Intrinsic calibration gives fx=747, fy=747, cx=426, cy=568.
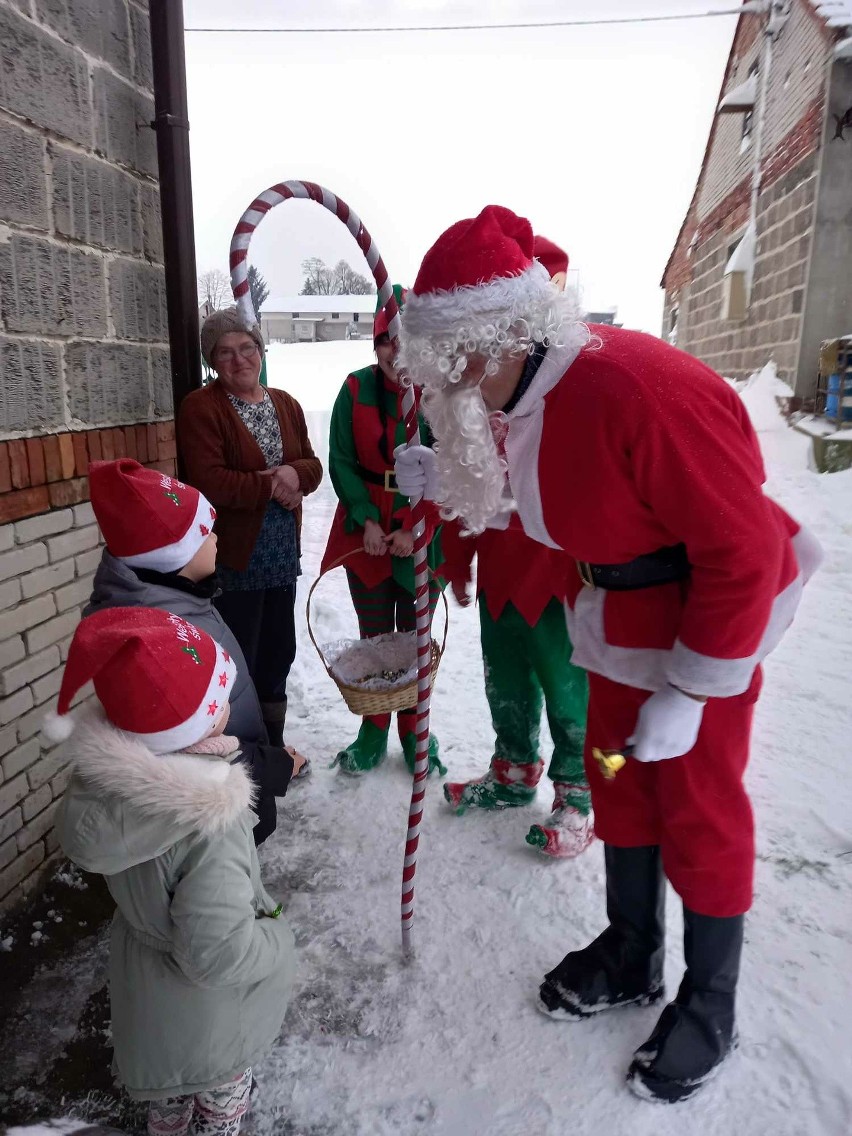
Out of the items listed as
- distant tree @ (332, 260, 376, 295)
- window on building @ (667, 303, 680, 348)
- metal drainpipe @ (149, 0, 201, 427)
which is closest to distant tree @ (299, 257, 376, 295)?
distant tree @ (332, 260, 376, 295)

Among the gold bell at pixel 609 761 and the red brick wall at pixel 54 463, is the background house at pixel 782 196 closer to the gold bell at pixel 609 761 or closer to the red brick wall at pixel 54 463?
the red brick wall at pixel 54 463

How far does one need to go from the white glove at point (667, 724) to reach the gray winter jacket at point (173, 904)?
855mm

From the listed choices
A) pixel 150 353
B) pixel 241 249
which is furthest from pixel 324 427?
pixel 241 249

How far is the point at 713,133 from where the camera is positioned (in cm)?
1225

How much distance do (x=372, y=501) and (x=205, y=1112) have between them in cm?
206

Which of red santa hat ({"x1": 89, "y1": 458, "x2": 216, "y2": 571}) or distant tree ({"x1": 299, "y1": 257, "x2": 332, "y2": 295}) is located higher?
distant tree ({"x1": 299, "y1": 257, "x2": 332, "y2": 295})

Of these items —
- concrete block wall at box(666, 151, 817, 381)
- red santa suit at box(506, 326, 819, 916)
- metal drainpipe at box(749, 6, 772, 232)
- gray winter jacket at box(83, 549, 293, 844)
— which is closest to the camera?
red santa suit at box(506, 326, 819, 916)

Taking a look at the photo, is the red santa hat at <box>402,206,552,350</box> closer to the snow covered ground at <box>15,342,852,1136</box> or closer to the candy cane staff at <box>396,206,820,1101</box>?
the candy cane staff at <box>396,206,820,1101</box>

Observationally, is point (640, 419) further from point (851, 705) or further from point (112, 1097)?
point (851, 705)

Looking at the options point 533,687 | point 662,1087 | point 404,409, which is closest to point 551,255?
point 404,409

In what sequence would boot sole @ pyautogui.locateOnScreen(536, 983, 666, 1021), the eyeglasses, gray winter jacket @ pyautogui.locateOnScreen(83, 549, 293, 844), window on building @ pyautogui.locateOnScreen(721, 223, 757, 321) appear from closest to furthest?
gray winter jacket @ pyautogui.locateOnScreen(83, 549, 293, 844), boot sole @ pyautogui.locateOnScreen(536, 983, 666, 1021), the eyeglasses, window on building @ pyautogui.locateOnScreen(721, 223, 757, 321)

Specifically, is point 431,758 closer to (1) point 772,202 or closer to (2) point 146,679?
(2) point 146,679

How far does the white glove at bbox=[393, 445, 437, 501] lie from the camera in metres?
2.15

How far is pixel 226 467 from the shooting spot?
9.50 ft
